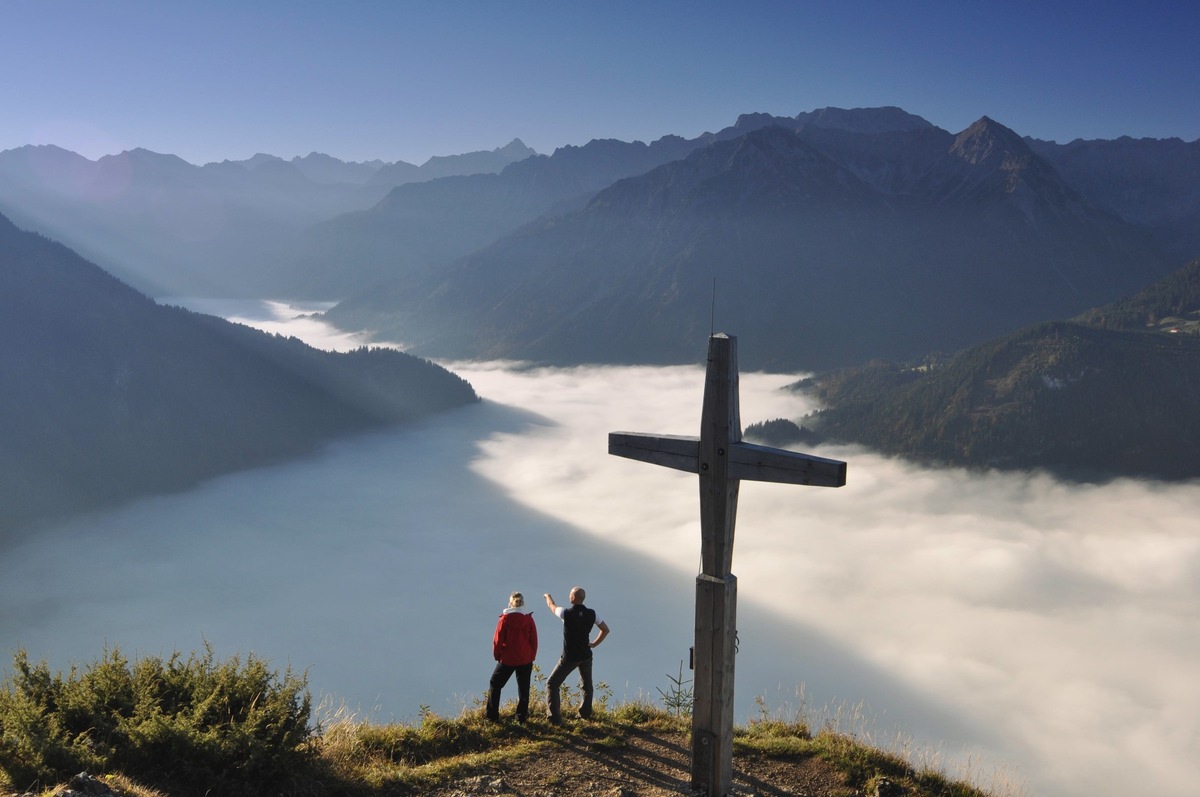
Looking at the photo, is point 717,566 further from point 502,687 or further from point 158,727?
point 158,727

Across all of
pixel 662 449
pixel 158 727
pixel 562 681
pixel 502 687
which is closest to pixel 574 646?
pixel 562 681

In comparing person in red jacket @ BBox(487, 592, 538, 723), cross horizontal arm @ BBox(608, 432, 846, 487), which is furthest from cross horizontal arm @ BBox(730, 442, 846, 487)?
person in red jacket @ BBox(487, 592, 538, 723)

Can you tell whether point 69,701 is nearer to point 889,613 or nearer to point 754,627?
point 754,627

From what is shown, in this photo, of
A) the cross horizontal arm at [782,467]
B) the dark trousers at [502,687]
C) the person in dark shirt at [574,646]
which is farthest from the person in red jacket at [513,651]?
the cross horizontal arm at [782,467]

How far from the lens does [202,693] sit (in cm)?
1002

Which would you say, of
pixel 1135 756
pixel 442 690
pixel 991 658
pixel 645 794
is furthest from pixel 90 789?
pixel 991 658

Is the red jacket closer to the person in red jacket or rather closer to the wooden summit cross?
the person in red jacket

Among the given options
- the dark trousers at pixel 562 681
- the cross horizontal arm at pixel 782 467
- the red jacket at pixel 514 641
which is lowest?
the dark trousers at pixel 562 681

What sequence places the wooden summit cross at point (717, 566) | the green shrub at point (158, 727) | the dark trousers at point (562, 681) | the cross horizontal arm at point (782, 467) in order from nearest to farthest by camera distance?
the green shrub at point (158, 727), the cross horizontal arm at point (782, 467), the wooden summit cross at point (717, 566), the dark trousers at point (562, 681)

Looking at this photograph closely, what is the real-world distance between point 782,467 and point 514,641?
19.3ft

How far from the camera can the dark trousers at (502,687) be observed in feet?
42.4

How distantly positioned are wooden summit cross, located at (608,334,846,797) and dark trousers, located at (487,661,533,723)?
362cm

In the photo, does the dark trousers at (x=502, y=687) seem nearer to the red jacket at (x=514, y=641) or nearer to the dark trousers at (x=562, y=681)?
the red jacket at (x=514, y=641)

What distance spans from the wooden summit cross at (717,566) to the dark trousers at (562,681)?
9.63 ft
